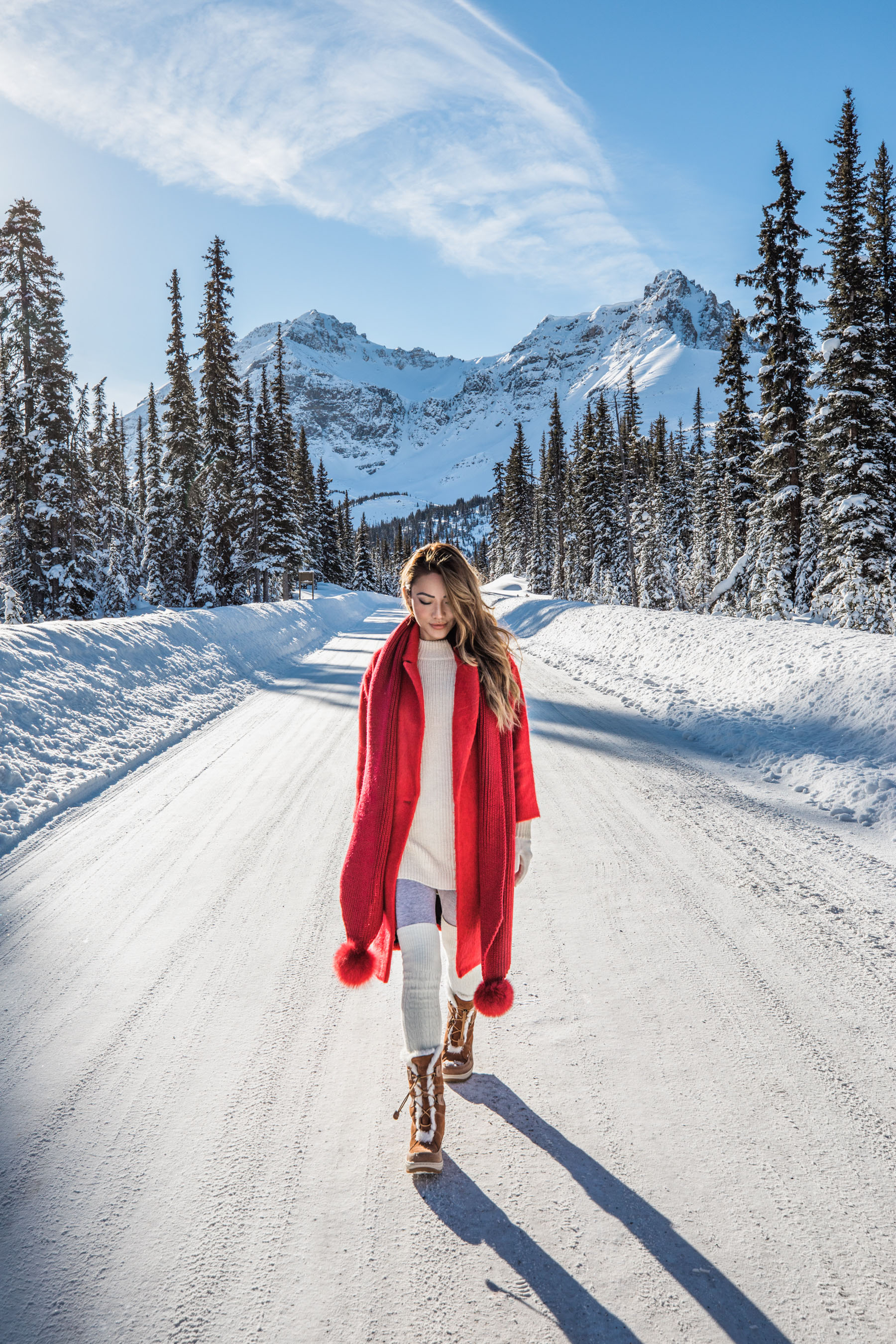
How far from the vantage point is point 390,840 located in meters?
2.48

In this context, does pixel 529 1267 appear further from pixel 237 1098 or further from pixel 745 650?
pixel 745 650

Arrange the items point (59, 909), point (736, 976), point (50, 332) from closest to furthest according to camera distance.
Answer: point (736, 976)
point (59, 909)
point (50, 332)

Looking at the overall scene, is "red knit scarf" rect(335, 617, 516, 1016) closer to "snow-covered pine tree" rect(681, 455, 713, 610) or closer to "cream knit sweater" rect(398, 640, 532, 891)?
"cream knit sweater" rect(398, 640, 532, 891)

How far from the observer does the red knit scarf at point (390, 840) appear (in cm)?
245

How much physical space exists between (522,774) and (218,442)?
3147 centimetres

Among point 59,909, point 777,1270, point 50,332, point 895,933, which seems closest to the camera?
point 777,1270

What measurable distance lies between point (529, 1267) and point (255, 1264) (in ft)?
2.65

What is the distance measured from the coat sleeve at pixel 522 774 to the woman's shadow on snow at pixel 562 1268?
3.71 feet

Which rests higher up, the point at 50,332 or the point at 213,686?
the point at 50,332

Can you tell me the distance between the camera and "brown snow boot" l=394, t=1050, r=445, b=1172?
7.75ft

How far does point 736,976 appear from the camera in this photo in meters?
3.46

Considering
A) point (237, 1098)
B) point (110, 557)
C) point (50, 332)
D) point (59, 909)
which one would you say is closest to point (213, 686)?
point (59, 909)

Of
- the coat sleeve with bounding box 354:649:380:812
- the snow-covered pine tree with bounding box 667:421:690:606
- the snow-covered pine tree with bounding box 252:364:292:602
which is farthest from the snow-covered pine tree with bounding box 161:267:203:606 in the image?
the snow-covered pine tree with bounding box 667:421:690:606

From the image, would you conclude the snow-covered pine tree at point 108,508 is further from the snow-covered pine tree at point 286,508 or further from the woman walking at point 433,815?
the woman walking at point 433,815
